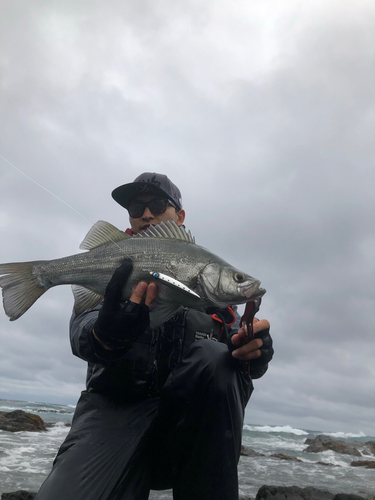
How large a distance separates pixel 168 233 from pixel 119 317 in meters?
0.96

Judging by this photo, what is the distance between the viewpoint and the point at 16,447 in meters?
11.6

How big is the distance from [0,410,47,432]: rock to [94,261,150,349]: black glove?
16.7 m

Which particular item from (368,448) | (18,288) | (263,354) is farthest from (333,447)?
(18,288)

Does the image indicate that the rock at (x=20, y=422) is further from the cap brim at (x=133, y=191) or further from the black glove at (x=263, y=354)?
the black glove at (x=263, y=354)

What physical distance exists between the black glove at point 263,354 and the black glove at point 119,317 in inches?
41.5

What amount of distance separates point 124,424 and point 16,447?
10.5m

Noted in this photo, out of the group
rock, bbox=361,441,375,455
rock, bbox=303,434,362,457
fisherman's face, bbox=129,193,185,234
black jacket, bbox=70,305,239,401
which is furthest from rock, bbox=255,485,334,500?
rock, bbox=361,441,375,455

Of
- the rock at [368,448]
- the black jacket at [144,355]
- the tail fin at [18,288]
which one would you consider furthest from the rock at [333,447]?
the tail fin at [18,288]

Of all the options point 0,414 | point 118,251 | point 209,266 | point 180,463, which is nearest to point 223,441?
point 180,463

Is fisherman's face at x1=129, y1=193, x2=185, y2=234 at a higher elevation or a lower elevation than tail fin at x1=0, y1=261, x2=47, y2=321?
higher

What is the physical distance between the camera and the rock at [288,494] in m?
6.79

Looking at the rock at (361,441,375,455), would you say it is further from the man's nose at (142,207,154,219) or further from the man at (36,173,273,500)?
the man's nose at (142,207,154,219)

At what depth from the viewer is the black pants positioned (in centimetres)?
307

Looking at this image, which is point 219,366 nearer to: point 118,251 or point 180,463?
point 180,463
